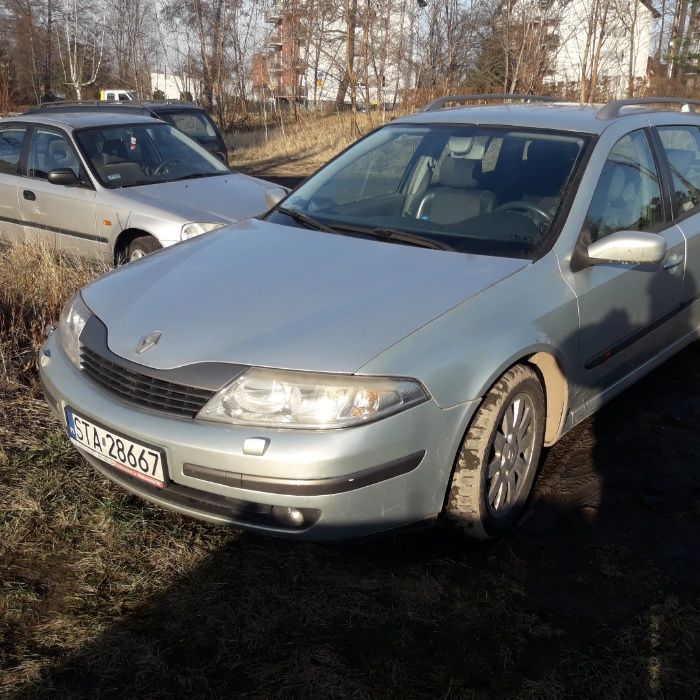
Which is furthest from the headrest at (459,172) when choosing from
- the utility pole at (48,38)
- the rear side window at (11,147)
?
the utility pole at (48,38)

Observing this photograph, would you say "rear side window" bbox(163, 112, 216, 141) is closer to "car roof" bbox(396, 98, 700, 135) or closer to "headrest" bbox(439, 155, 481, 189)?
"car roof" bbox(396, 98, 700, 135)

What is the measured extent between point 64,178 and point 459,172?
412cm

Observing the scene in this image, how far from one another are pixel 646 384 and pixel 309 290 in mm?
2668

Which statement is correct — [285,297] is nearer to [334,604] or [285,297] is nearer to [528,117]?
[334,604]

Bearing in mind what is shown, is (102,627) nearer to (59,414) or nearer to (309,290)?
(59,414)

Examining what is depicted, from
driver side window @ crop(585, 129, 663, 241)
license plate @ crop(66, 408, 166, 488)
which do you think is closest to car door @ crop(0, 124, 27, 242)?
license plate @ crop(66, 408, 166, 488)

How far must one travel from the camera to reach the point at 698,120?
4.77 metres

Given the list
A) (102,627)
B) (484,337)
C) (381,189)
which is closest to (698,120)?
(381,189)

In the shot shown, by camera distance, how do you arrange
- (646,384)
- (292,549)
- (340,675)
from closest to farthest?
(340,675), (292,549), (646,384)

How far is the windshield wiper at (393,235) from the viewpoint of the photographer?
11.0 feet

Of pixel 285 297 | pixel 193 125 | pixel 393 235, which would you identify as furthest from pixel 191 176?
pixel 193 125

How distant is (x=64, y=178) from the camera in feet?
21.7

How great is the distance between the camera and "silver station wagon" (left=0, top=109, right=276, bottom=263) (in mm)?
6305

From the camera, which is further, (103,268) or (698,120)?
(103,268)
